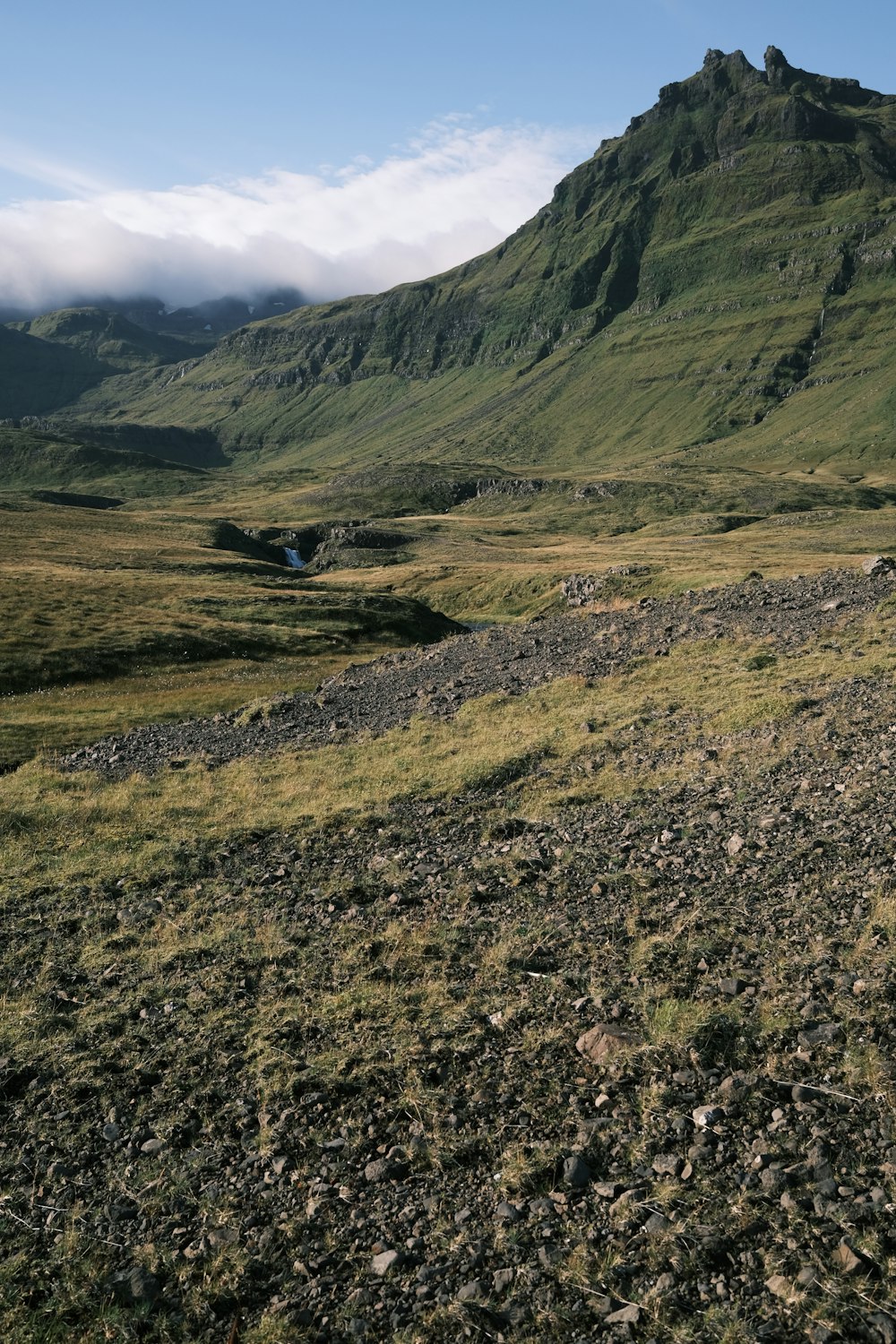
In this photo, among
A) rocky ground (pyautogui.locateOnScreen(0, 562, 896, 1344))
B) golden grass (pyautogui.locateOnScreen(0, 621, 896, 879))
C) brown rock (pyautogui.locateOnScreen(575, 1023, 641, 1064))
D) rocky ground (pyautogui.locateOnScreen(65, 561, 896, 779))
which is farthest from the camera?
rocky ground (pyautogui.locateOnScreen(65, 561, 896, 779))

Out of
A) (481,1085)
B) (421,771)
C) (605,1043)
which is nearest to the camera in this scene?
(481,1085)

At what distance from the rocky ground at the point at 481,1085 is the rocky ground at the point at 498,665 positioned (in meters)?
13.7

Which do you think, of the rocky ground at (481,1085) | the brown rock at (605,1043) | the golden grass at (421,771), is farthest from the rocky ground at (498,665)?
the brown rock at (605,1043)

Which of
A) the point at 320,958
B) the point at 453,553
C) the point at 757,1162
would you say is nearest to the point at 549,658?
the point at 320,958

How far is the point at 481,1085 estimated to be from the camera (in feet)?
36.6

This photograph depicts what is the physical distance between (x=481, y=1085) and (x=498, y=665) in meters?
30.1

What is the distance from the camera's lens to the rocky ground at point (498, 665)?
33000mm

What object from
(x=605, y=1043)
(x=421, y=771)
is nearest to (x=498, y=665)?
(x=421, y=771)

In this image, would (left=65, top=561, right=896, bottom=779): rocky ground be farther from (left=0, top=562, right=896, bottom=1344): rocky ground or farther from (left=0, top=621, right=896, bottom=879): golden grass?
(left=0, top=562, right=896, bottom=1344): rocky ground

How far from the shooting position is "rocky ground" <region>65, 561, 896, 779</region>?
33000 mm

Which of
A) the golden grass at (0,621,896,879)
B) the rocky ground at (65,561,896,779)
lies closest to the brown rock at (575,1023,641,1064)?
the golden grass at (0,621,896,879)

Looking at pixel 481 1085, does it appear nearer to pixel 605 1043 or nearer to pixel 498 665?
pixel 605 1043

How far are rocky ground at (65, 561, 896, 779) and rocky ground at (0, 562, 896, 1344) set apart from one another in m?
13.7

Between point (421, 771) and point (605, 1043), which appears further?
point (421, 771)
